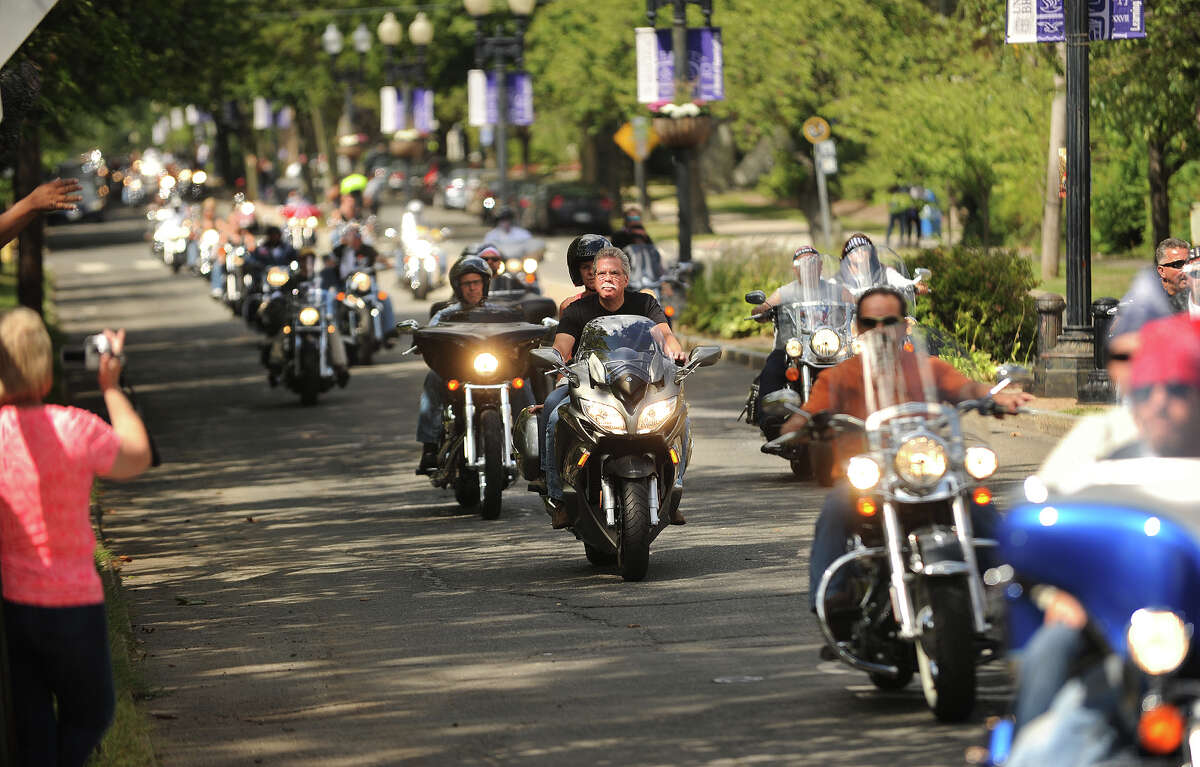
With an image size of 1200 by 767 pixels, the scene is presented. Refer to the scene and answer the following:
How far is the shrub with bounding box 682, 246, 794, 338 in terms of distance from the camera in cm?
2684

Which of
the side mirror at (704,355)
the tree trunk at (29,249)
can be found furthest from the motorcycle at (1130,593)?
the tree trunk at (29,249)

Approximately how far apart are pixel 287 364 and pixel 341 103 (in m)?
70.9

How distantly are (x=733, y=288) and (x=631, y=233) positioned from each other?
14.4 feet

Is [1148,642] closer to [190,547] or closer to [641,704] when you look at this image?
[641,704]

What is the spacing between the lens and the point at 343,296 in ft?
79.0

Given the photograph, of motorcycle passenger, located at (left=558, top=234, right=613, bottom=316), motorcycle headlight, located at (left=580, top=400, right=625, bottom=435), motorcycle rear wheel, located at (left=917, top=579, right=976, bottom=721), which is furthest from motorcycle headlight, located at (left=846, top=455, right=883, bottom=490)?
motorcycle passenger, located at (left=558, top=234, right=613, bottom=316)

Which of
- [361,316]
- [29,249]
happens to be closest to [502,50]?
[361,316]

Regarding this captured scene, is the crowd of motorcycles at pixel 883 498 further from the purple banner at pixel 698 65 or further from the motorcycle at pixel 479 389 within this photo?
the purple banner at pixel 698 65

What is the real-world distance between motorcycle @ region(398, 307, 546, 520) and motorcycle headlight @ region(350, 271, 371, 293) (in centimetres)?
1101

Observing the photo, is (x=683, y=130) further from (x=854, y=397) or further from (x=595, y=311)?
(x=854, y=397)

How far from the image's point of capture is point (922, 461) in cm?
722

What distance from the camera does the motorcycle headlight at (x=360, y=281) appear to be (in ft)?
81.1

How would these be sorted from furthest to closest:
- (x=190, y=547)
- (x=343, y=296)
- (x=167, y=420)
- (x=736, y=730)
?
(x=343, y=296) → (x=167, y=420) → (x=190, y=547) → (x=736, y=730)

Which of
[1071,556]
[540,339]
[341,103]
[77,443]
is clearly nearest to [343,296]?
[540,339]
